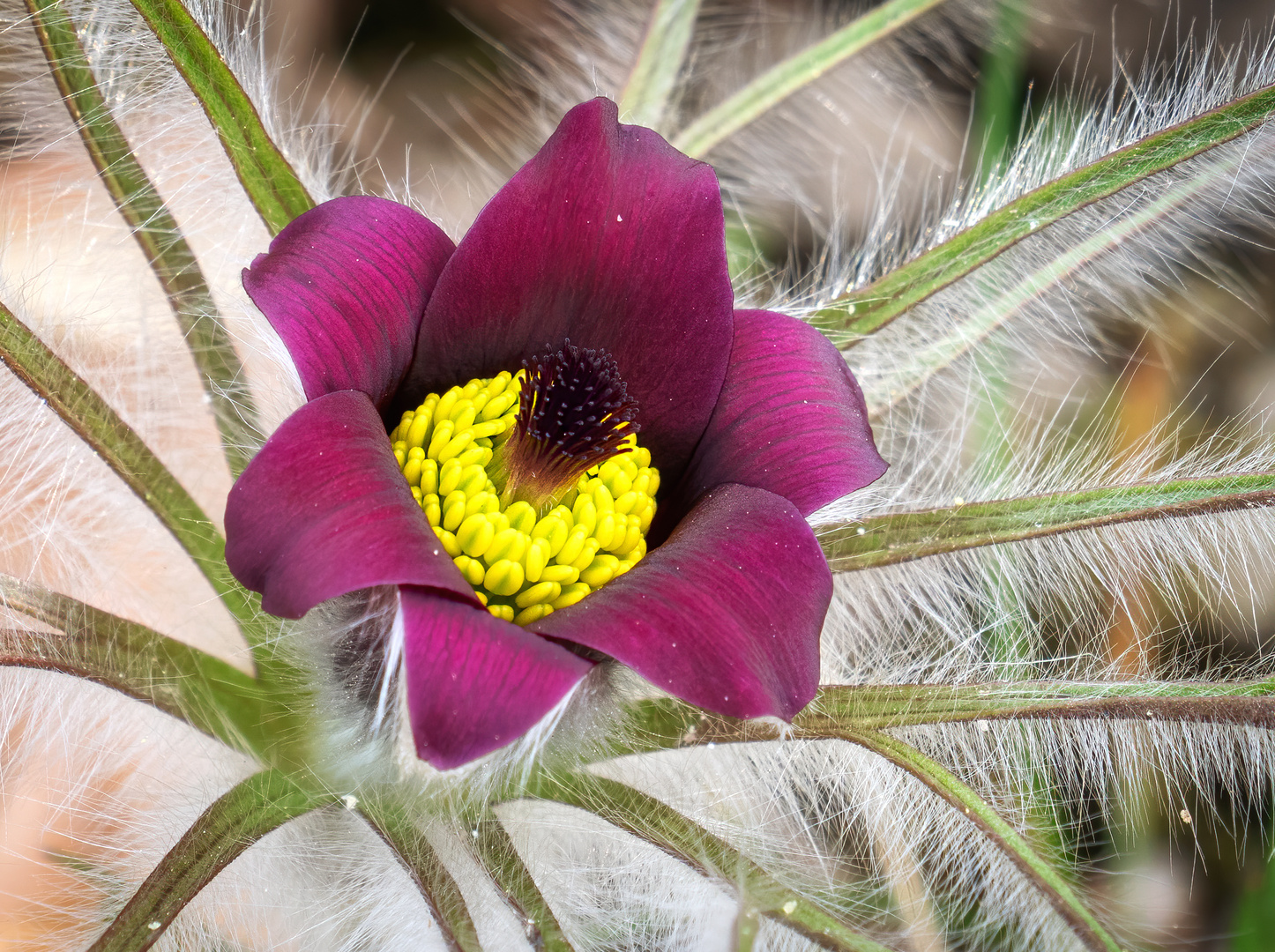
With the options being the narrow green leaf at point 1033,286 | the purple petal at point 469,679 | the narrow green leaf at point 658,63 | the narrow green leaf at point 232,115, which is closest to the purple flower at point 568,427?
the purple petal at point 469,679

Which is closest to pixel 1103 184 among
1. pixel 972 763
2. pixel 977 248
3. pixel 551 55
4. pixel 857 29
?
pixel 977 248

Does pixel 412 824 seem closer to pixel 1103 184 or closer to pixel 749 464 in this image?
pixel 749 464

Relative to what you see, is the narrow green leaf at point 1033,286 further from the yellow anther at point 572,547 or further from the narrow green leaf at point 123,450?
the narrow green leaf at point 123,450

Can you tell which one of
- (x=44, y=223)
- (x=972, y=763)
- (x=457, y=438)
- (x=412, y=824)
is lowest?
(x=412, y=824)

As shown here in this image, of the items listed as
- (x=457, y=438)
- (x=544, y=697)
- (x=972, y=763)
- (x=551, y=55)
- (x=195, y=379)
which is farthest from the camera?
(x=551, y=55)

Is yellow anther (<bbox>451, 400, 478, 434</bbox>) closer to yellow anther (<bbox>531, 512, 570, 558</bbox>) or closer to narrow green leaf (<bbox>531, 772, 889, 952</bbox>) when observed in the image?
yellow anther (<bbox>531, 512, 570, 558</bbox>)

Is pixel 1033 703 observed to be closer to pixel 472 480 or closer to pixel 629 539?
pixel 629 539

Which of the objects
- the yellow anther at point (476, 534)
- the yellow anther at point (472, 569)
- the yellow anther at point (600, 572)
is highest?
the yellow anther at point (476, 534)

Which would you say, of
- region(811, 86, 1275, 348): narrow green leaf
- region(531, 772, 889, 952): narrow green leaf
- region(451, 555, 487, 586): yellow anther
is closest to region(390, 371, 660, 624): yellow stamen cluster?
region(451, 555, 487, 586): yellow anther
